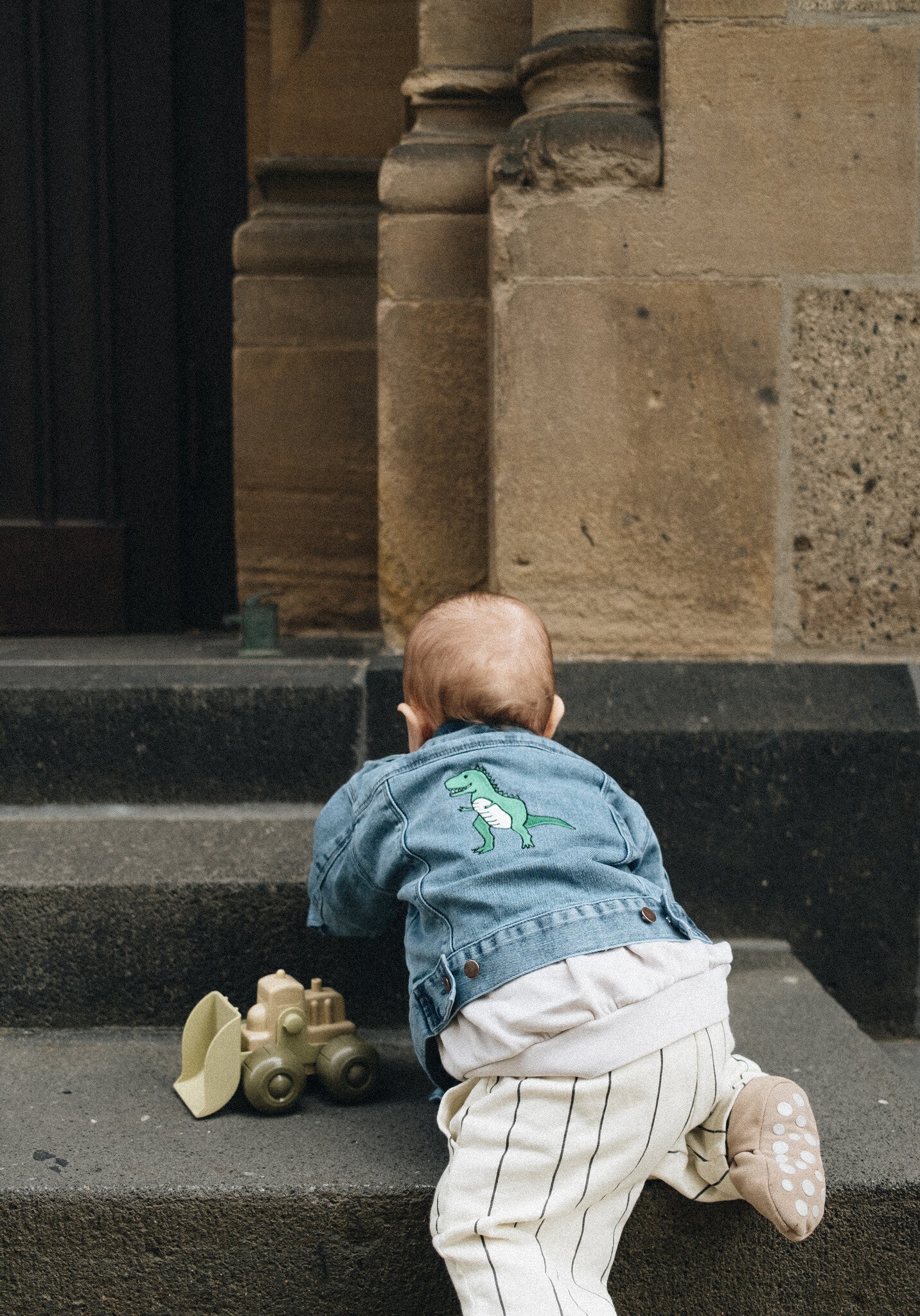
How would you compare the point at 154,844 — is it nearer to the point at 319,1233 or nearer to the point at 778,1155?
the point at 319,1233

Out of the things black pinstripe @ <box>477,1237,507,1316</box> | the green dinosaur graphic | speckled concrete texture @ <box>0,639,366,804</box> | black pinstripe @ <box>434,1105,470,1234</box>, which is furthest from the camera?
speckled concrete texture @ <box>0,639,366,804</box>

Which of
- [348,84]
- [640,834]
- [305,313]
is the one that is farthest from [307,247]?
[640,834]

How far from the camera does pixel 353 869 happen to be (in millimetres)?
1677

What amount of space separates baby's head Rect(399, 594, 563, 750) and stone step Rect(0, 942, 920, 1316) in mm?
556

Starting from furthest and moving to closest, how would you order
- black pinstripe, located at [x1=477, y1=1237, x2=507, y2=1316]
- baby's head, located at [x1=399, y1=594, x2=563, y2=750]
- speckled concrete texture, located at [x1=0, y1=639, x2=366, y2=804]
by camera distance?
1. speckled concrete texture, located at [x1=0, y1=639, x2=366, y2=804]
2. baby's head, located at [x1=399, y1=594, x2=563, y2=750]
3. black pinstripe, located at [x1=477, y1=1237, x2=507, y2=1316]

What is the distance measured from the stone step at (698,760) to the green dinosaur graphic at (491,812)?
713 millimetres

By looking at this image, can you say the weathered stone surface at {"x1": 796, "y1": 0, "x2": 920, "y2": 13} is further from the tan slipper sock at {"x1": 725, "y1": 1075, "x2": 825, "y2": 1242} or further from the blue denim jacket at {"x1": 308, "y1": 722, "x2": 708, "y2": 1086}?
the tan slipper sock at {"x1": 725, "y1": 1075, "x2": 825, "y2": 1242}

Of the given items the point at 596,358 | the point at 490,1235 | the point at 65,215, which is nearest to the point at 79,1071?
the point at 490,1235

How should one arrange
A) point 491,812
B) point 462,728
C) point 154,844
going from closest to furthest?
point 491,812 → point 462,728 → point 154,844

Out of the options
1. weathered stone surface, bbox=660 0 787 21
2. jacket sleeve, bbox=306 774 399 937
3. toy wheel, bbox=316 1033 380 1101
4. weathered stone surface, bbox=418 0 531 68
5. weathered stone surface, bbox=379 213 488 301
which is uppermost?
weathered stone surface, bbox=418 0 531 68

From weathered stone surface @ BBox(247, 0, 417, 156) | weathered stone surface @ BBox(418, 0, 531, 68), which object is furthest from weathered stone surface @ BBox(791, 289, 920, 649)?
weathered stone surface @ BBox(247, 0, 417, 156)

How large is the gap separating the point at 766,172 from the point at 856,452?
54 cm

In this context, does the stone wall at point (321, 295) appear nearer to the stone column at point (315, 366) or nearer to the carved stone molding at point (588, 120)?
the stone column at point (315, 366)

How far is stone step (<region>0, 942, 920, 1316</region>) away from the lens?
1469mm
